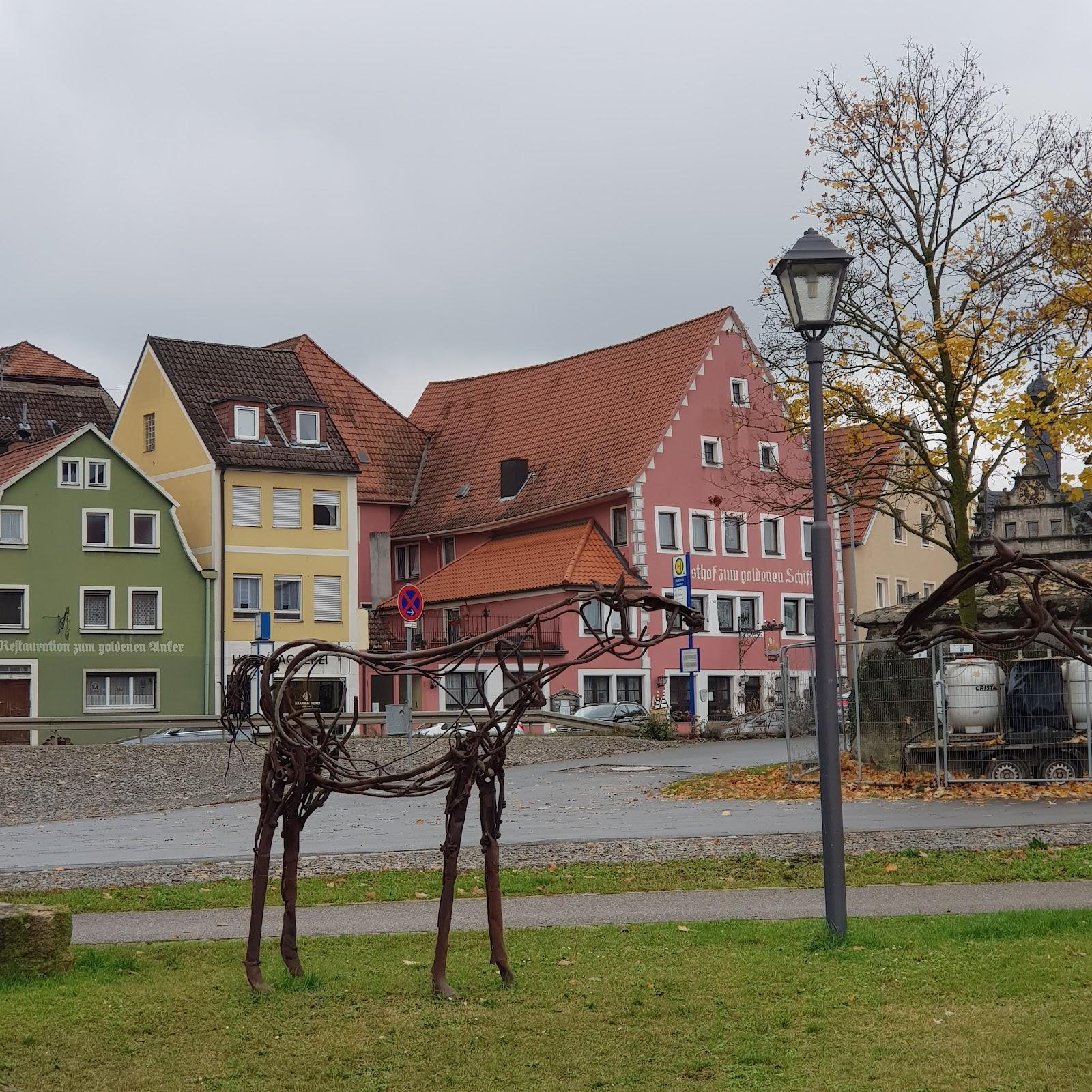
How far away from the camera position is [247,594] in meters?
63.8

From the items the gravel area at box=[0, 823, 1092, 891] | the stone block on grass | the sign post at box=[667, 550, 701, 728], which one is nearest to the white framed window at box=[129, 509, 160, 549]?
the sign post at box=[667, 550, 701, 728]

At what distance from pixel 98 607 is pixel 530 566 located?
15347 millimetres

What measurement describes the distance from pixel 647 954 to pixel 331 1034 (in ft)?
9.62

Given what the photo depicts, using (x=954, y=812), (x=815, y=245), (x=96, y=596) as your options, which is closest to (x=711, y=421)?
(x=96, y=596)

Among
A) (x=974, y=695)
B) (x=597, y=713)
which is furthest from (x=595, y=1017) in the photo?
(x=597, y=713)

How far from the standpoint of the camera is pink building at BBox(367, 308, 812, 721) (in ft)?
199

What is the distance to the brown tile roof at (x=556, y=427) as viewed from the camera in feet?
207

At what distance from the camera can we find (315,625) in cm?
6519

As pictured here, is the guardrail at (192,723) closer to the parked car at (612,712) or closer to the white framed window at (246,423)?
the parked car at (612,712)

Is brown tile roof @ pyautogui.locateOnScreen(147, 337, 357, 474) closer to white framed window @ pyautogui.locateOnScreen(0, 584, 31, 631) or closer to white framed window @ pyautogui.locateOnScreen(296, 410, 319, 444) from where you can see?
white framed window @ pyautogui.locateOnScreen(296, 410, 319, 444)

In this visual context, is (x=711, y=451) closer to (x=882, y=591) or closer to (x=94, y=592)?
(x=882, y=591)

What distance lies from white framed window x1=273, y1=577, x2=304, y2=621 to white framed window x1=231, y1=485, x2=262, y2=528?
2.35 m

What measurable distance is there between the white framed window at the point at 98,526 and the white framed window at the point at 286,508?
6.45 m

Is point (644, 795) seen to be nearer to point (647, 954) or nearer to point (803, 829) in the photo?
point (803, 829)
